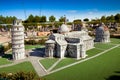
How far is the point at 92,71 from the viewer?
38.9 metres

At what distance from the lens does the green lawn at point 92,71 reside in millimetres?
35562

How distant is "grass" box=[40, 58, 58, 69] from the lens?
44269 millimetres

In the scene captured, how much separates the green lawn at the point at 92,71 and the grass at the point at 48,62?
5778mm

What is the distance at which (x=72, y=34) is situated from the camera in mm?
60594

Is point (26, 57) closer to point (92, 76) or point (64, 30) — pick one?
point (64, 30)

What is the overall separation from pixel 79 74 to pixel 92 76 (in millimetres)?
3007

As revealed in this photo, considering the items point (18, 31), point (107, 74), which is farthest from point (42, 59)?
point (107, 74)

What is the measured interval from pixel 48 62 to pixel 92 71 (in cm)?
1353

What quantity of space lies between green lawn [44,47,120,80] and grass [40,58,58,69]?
19.0 feet

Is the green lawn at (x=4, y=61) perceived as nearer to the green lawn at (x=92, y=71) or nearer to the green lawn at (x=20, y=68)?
the green lawn at (x=20, y=68)

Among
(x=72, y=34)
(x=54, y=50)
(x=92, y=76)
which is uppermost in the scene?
(x=72, y=34)

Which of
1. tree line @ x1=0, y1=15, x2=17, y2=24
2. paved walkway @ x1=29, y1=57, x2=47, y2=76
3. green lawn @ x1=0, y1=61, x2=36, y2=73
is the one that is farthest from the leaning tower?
tree line @ x1=0, y1=15, x2=17, y2=24

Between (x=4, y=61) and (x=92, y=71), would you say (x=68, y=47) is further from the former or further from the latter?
(x=4, y=61)

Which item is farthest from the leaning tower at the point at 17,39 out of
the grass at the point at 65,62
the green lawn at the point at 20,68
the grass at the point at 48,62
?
the grass at the point at 65,62
